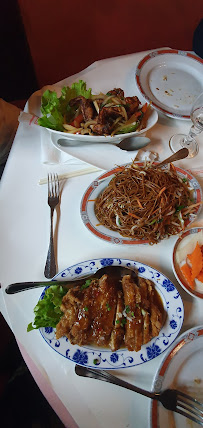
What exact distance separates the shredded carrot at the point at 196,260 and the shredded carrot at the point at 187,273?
0.02m

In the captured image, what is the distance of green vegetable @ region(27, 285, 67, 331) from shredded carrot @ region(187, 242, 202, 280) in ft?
1.79

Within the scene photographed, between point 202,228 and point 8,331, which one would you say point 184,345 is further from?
point 8,331

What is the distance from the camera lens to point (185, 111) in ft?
6.64

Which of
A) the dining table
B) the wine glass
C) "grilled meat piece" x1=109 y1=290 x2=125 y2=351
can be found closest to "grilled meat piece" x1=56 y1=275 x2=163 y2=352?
"grilled meat piece" x1=109 y1=290 x2=125 y2=351

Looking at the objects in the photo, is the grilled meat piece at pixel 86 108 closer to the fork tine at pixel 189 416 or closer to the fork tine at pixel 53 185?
the fork tine at pixel 53 185

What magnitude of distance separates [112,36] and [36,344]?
3.33 meters

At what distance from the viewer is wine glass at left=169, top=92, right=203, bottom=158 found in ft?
5.72

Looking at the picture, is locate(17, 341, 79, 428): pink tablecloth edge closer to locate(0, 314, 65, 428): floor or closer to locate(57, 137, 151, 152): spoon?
locate(0, 314, 65, 428): floor

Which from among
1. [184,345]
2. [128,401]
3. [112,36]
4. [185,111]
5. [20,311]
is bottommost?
[128,401]

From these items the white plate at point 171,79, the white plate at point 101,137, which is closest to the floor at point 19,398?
the white plate at point 101,137

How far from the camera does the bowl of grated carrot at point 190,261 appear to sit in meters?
1.34

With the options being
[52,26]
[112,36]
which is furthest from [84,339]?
[112,36]

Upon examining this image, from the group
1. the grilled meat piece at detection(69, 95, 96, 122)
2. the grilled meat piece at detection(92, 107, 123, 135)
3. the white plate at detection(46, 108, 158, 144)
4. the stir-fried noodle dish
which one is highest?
the grilled meat piece at detection(69, 95, 96, 122)

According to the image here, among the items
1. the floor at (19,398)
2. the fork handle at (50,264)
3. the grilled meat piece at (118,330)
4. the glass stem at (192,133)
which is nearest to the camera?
the grilled meat piece at (118,330)
